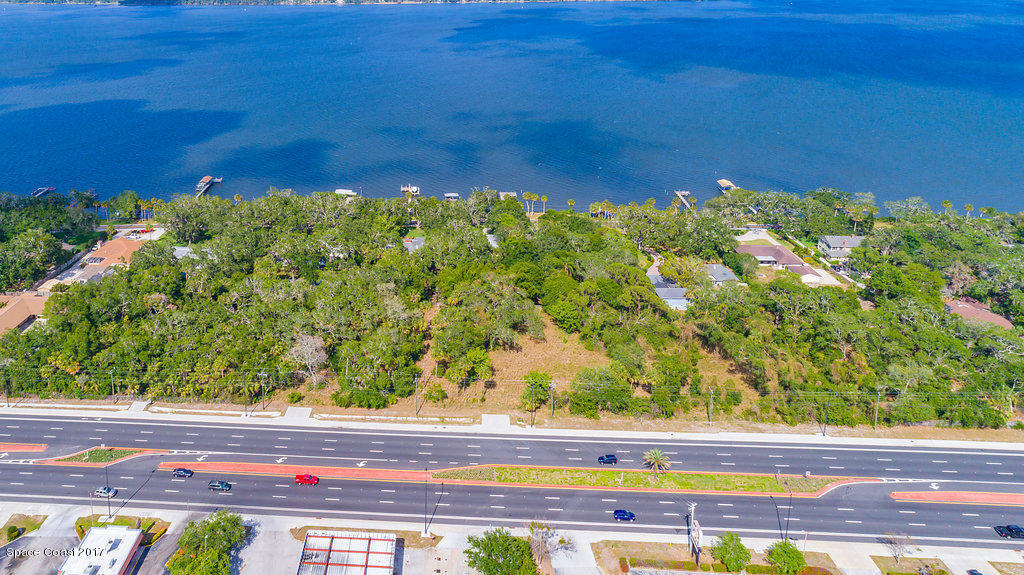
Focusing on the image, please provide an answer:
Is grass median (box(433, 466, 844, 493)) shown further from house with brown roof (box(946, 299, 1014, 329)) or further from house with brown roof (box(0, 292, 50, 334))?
house with brown roof (box(0, 292, 50, 334))

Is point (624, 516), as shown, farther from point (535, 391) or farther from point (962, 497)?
point (962, 497)

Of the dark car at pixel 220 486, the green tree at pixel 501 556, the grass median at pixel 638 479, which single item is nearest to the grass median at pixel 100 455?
the dark car at pixel 220 486

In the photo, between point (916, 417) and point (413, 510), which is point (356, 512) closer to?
point (413, 510)

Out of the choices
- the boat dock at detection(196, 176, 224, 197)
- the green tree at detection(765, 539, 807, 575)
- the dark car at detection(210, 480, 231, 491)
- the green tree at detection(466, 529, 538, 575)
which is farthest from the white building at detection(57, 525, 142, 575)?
the boat dock at detection(196, 176, 224, 197)

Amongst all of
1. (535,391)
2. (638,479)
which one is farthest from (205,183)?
(638,479)

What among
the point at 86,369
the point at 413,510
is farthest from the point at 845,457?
the point at 86,369

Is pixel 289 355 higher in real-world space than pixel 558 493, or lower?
higher

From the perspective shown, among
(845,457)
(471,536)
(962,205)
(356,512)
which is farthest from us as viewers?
(962,205)
